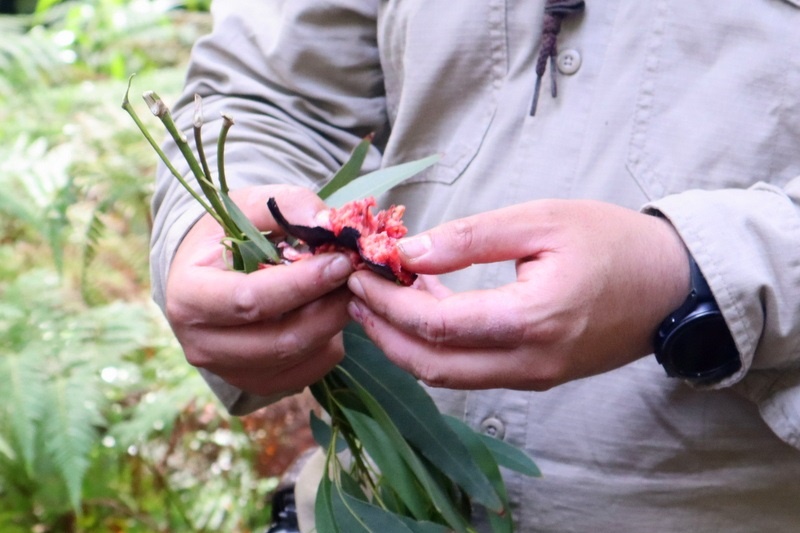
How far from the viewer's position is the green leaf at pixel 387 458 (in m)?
0.68

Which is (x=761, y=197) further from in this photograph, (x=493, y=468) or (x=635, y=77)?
(x=493, y=468)

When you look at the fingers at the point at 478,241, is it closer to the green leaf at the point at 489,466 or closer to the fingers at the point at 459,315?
the fingers at the point at 459,315

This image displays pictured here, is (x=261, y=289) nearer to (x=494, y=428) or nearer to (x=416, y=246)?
(x=416, y=246)

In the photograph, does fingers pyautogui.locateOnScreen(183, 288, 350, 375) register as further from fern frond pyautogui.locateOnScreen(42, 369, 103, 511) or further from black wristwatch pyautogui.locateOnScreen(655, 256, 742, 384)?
fern frond pyautogui.locateOnScreen(42, 369, 103, 511)

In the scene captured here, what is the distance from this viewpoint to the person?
1.80ft

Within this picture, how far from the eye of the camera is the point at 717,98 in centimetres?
68

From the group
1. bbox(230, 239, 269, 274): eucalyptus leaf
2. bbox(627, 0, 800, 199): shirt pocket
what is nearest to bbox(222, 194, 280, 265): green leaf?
bbox(230, 239, 269, 274): eucalyptus leaf

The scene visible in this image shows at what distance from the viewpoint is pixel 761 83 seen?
659 mm

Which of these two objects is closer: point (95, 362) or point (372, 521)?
point (372, 521)

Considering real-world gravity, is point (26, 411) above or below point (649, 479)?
below

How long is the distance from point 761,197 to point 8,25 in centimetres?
205

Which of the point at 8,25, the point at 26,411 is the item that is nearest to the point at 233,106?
the point at 26,411

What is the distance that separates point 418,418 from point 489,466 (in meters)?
0.07

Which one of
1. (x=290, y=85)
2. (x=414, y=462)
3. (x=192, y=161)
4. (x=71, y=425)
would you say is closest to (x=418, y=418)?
(x=414, y=462)
